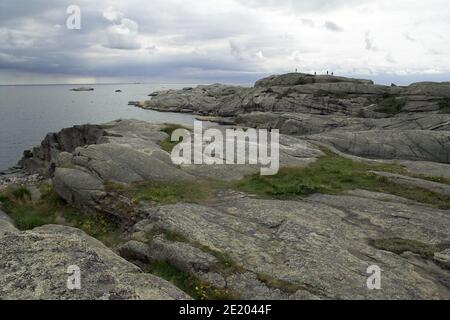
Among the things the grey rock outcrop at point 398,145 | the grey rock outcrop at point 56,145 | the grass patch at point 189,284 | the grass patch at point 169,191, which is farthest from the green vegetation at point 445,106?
the grass patch at point 189,284

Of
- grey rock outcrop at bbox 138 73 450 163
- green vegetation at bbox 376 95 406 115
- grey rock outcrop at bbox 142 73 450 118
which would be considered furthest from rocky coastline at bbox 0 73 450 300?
grey rock outcrop at bbox 142 73 450 118

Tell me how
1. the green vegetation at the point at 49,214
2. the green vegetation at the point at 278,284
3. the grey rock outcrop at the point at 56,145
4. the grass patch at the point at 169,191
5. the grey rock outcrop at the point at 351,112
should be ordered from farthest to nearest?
1. the grey rock outcrop at the point at 56,145
2. the grey rock outcrop at the point at 351,112
3. the grass patch at the point at 169,191
4. the green vegetation at the point at 49,214
5. the green vegetation at the point at 278,284

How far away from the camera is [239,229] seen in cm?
2017

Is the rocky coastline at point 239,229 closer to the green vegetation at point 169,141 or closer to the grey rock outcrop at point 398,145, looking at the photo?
the green vegetation at point 169,141

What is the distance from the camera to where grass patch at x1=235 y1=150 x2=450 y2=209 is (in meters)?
25.5

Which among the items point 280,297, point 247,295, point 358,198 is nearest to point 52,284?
point 247,295

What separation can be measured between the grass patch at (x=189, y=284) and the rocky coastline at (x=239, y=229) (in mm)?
72

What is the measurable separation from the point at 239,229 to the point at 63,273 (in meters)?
9.06

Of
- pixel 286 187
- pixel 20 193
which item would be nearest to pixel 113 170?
pixel 20 193

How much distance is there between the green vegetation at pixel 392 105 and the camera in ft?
292

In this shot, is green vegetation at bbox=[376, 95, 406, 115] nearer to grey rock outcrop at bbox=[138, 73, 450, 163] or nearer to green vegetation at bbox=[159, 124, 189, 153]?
grey rock outcrop at bbox=[138, 73, 450, 163]

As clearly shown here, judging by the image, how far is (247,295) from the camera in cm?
1501
